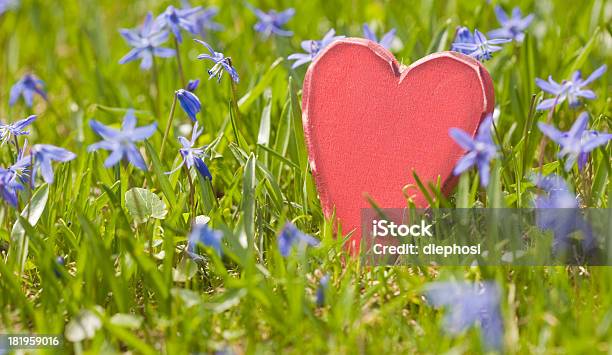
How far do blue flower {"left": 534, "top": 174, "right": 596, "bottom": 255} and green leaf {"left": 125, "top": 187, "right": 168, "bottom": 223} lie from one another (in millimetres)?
941

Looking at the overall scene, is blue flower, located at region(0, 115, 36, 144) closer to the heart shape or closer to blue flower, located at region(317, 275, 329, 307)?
the heart shape

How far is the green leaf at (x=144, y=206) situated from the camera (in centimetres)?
203

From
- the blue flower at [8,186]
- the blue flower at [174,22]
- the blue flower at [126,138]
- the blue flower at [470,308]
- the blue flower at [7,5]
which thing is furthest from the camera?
the blue flower at [7,5]

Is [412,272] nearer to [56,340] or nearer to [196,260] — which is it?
[196,260]

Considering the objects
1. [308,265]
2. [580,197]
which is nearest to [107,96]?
[308,265]

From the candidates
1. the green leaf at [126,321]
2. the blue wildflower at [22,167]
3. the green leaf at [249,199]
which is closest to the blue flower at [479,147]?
the green leaf at [249,199]

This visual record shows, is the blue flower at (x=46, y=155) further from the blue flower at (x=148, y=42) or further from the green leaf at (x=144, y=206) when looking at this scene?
the blue flower at (x=148, y=42)

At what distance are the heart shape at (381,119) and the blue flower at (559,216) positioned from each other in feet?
0.75

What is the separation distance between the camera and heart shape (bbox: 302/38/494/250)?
2.00 m

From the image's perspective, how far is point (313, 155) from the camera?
2.12m

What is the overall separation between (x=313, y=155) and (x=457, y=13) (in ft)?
5.70

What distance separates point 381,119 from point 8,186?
94 cm

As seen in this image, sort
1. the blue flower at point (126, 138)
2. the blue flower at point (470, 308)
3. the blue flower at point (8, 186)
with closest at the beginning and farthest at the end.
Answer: the blue flower at point (470, 308)
the blue flower at point (126, 138)
the blue flower at point (8, 186)

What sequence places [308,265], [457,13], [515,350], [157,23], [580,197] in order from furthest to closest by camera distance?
[457,13] < [157,23] < [580,197] < [308,265] < [515,350]
